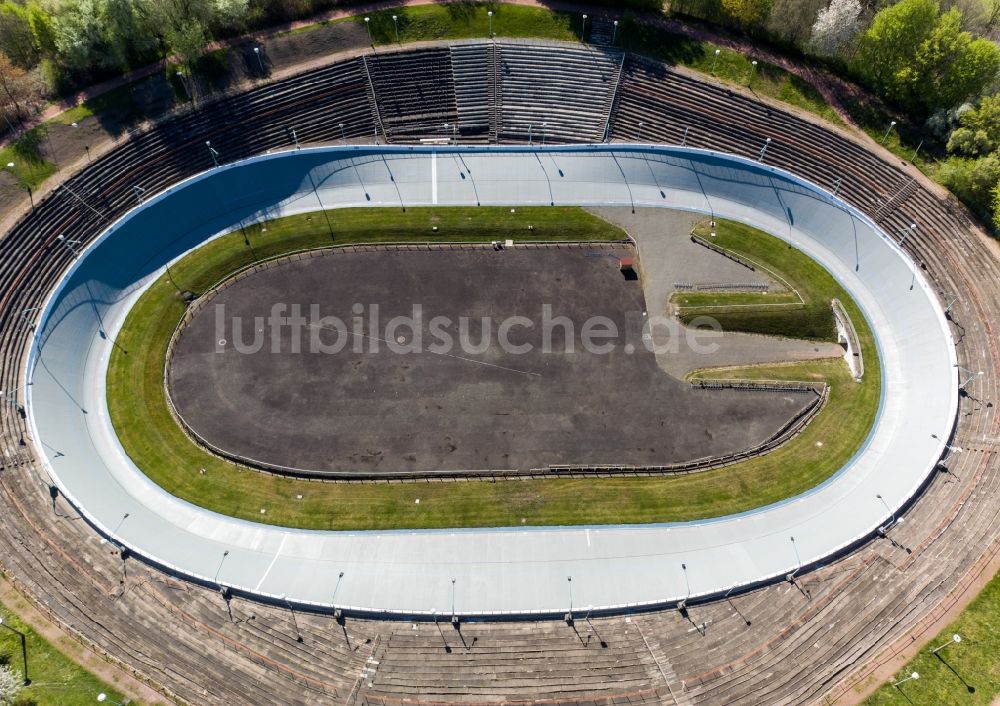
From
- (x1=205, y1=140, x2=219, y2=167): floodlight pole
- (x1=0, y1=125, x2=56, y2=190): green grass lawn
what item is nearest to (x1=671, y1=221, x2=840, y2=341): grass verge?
(x1=205, y1=140, x2=219, y2=167): floodlight pole

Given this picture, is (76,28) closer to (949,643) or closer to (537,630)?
(537,630)

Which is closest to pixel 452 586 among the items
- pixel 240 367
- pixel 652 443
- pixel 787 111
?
pixel 652 443

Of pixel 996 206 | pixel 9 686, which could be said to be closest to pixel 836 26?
pixel 996 206

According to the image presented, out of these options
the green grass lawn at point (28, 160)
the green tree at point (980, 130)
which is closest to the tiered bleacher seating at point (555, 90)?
the green tree at point (980, 130)

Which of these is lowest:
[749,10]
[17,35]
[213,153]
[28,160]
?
[28,160]

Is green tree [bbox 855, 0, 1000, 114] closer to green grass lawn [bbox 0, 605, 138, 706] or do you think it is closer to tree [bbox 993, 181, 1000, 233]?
tree [bbox 993, 181, 1000, 233]

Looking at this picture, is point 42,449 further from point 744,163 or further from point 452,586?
point 744,163
